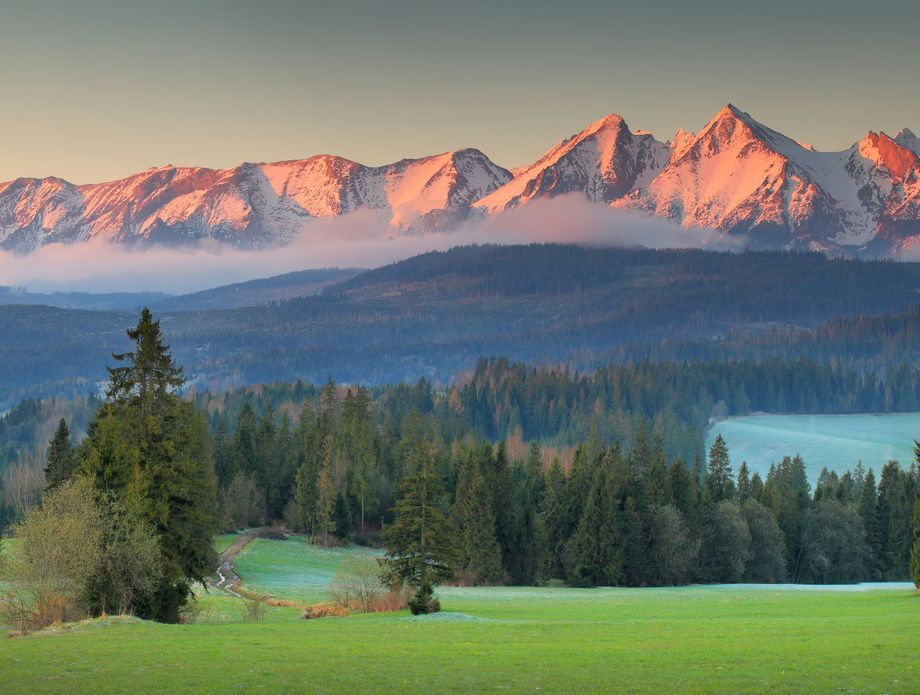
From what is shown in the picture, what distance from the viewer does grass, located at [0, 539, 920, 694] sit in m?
35.7

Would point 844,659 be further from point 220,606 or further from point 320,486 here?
point 320,486

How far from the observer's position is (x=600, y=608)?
219 ft

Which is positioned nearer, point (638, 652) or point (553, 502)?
point (638, 652)

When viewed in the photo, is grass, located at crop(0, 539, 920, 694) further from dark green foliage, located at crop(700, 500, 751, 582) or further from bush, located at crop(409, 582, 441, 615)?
dark green foliage, located at crop(700, 500, 751, 582)

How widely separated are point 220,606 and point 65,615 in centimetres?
1949

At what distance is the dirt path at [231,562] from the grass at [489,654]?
90.0 ft

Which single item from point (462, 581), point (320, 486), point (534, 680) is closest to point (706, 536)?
point (462, 581)

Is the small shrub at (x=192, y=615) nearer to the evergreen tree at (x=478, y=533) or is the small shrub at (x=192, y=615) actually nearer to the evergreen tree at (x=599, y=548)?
the evergreen tree at (x=478, y=533)

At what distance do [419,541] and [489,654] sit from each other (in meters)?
26.2

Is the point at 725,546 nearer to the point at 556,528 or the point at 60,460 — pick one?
the point at 556,528

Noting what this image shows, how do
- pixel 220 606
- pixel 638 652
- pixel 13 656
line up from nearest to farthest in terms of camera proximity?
pixel 13 656
pixel 638 652
pixel 220 606

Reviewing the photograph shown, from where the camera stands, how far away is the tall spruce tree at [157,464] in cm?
5922

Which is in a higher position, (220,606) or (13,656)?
(13,656)

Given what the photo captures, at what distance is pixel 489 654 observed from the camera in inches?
1636
